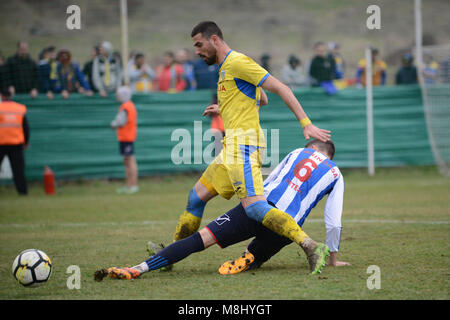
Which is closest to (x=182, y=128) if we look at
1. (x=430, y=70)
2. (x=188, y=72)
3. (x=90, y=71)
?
(x=188, y=72)

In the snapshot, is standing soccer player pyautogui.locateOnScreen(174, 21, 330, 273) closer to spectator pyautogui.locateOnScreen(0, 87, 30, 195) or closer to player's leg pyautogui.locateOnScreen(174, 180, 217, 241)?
player's leg pyautogui.locateOnScreen(174, 180, 217, 241)

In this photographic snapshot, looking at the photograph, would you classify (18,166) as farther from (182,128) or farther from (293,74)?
(293,74)

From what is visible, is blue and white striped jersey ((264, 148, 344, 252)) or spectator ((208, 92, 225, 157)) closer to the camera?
blue and white striped jersey ((264, 148, 344, 252))

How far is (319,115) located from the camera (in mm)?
16062

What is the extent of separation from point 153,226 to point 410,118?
974 centimetres

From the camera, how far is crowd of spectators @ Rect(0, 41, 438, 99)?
15180mm

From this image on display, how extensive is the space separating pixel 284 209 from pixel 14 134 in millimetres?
9570

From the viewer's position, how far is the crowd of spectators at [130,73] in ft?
49.8

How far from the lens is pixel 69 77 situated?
1523 cm

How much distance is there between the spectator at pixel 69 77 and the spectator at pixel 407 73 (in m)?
8.50

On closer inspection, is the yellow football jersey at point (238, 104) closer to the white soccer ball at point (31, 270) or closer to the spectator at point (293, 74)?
the white soccer ball at point (31, 270)

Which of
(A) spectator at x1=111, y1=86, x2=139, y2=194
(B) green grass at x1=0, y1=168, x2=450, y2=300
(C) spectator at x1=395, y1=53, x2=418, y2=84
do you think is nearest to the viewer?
(B) green grass at x1=0, y1=168, x2=450, y2=300

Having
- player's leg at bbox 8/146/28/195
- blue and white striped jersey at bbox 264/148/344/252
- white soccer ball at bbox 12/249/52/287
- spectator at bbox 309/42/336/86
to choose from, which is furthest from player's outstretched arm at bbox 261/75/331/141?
spectator at bbox 309/42/336/86
